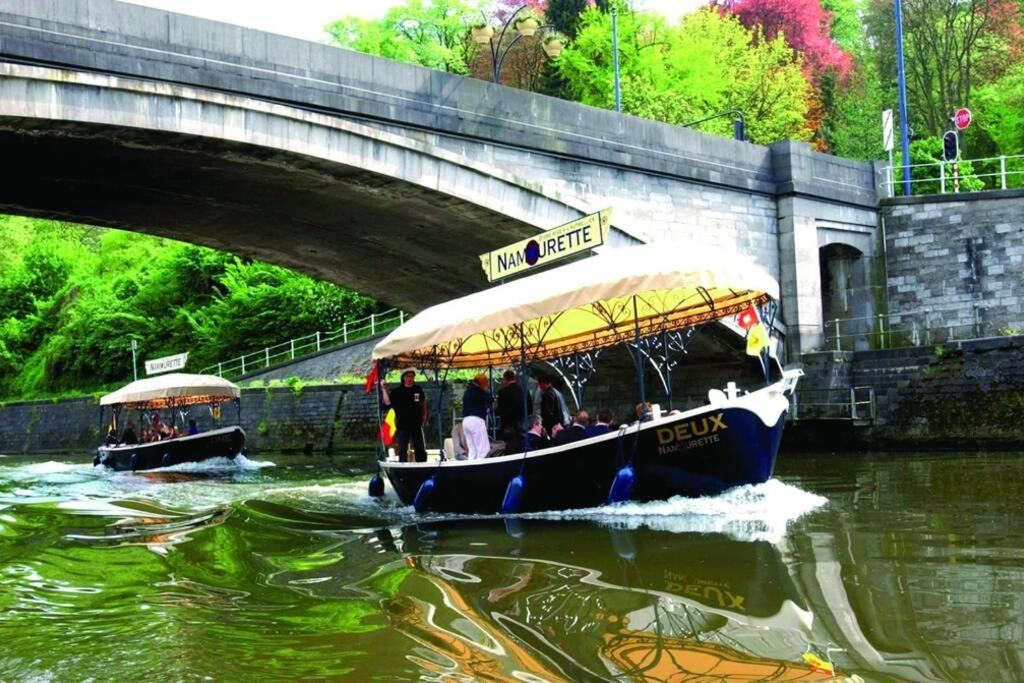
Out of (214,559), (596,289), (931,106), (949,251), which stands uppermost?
(931,106)

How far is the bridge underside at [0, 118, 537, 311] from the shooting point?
14992mm

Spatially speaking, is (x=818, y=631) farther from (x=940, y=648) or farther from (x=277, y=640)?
(x=277, y=640)

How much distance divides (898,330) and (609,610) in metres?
17.4

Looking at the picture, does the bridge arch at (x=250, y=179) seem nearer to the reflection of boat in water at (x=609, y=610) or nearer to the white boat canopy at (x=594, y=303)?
the white boat canopy at (x=594, y=303)

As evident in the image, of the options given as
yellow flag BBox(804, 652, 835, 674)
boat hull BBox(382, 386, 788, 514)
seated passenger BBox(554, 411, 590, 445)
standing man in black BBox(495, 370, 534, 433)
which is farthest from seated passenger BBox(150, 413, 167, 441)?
yellow flag BBox(804, 652, 835, 674)

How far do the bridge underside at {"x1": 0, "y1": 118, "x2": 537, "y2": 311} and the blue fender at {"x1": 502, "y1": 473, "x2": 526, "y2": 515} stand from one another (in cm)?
683

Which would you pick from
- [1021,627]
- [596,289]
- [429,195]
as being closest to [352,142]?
[429,195]

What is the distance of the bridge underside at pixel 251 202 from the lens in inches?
590

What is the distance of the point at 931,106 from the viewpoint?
121 feet

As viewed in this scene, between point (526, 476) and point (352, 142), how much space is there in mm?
7071

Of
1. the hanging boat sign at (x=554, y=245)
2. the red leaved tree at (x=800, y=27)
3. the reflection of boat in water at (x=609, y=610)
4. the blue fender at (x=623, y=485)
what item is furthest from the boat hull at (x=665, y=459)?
the red leaved tree at (x=800, y=27)

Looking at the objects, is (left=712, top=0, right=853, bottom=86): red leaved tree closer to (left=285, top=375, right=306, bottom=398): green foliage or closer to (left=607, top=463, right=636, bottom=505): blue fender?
(left=285, top=375, right=306, bottom=398): green foliage

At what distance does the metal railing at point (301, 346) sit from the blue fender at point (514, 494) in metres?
23.5

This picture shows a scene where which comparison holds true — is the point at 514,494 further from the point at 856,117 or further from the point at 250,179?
the point at 856,117
